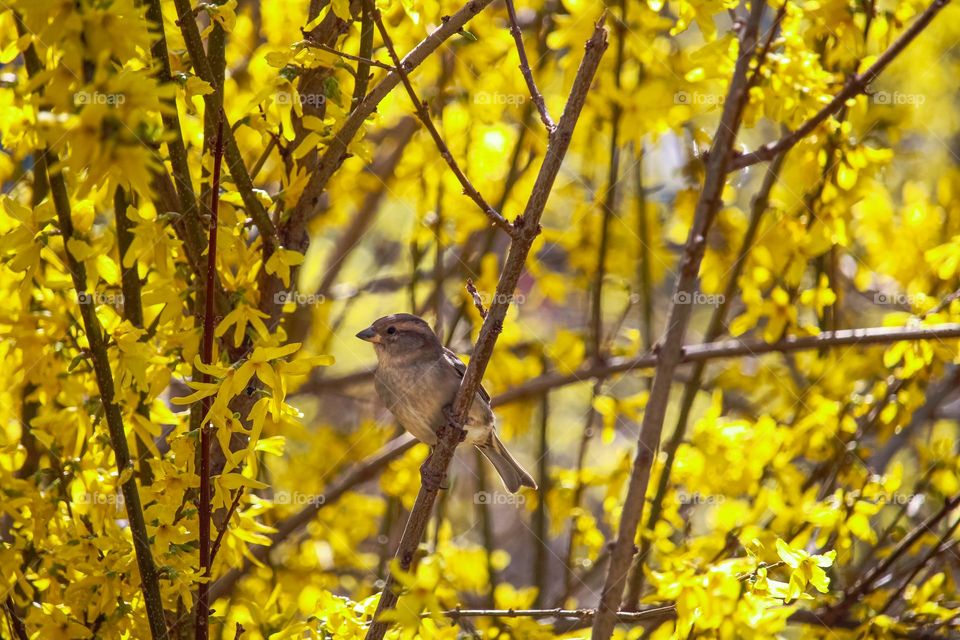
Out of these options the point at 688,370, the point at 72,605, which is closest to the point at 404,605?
the point at 72,605

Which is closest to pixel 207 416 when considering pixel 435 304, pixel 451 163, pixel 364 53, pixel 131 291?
pixel 131 291

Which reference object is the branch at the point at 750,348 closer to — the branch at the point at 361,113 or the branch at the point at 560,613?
the branch at the point at 560,613

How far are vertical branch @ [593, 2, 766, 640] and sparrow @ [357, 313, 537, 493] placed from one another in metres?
1.45

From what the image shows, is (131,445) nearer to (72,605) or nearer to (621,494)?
(72,605)

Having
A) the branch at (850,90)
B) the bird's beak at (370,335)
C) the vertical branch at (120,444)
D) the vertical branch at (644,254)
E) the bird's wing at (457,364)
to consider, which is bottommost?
the vertical branch at (120,444)

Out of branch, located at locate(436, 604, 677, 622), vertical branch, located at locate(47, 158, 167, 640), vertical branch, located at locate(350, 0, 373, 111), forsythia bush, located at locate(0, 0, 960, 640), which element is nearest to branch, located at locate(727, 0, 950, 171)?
forsythia bush, located at locate(0, 0, 960, 640)

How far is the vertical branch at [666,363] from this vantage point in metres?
2.51

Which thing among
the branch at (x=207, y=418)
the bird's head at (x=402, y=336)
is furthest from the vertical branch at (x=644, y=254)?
the branch at (x=207, y=418)

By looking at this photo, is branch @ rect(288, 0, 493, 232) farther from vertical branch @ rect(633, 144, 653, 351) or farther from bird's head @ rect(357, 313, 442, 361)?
vertical branch @ rect(633, 144, 653, 351)

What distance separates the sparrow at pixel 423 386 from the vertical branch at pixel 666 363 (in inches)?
57.2

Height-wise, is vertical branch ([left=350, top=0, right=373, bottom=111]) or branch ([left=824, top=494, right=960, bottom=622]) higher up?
vertical branch ([left=350, top=0, right=373, bottom=111])

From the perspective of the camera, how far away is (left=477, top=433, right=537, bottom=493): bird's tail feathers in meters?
4.43

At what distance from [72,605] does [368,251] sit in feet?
19.2

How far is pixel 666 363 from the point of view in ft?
9.09
